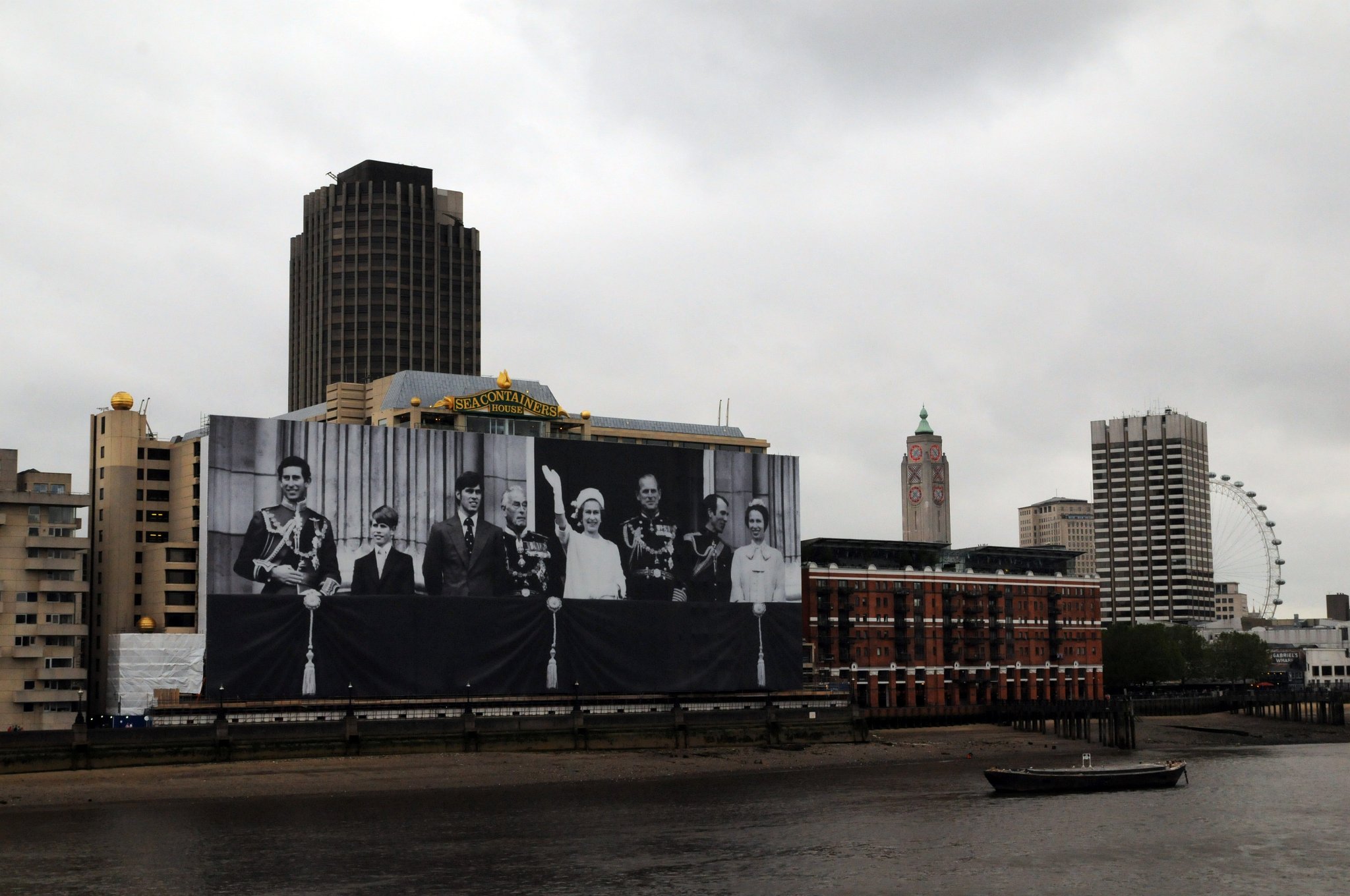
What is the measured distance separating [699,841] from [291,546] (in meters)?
77.5

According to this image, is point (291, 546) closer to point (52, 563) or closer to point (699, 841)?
point (52, 563)

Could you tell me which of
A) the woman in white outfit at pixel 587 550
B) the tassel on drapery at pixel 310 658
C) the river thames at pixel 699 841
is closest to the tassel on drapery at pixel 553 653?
the woman in white outfit at pixel 587 550

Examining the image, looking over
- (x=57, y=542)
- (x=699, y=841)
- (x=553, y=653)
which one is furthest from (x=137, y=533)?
(x=699, y=841)

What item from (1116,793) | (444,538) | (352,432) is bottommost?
(1116,793)

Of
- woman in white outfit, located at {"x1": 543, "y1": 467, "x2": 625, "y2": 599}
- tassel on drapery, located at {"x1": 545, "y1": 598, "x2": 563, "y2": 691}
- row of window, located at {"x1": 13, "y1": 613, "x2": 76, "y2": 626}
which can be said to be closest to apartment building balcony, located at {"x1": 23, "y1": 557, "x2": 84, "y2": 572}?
row of window, located at {"x1": 13, "y1": 613, "x2": 76, "y2": 626}

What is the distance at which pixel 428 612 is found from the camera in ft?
604

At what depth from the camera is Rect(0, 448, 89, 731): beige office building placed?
16812 centimetres

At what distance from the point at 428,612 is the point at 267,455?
24968 millimetres

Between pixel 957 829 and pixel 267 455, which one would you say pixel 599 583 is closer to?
pixel 267 455

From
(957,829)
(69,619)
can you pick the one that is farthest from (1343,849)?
(69,619)

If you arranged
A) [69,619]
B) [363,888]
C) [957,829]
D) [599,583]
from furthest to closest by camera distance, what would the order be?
[599,583] < [69,619] < [957,829] < [363,888]

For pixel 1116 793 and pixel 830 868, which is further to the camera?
pixel 1116 793

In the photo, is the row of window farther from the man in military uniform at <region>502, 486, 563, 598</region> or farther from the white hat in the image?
the white hat

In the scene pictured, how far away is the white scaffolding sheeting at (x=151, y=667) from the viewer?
567ft
